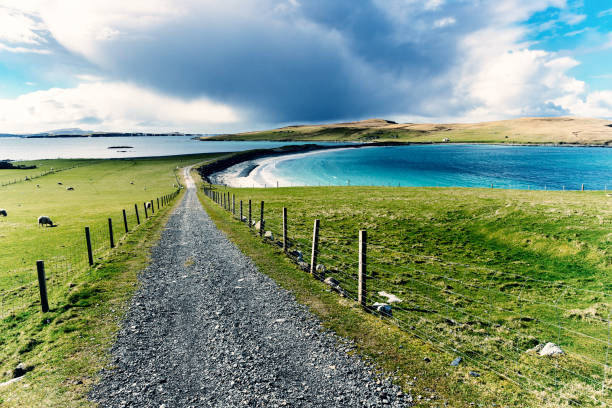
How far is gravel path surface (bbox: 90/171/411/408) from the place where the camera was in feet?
22.9

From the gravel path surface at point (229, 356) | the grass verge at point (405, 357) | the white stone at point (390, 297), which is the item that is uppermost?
the gravel path surface at point (229, 356)

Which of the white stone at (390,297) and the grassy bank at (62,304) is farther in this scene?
the white stone at (390,297)

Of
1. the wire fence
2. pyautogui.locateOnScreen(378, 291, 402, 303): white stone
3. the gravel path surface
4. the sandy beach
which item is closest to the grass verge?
the gravel path surface

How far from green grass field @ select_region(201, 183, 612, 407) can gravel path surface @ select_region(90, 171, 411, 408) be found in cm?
265

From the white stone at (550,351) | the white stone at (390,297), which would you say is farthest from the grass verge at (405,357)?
the white stone at (550,351)

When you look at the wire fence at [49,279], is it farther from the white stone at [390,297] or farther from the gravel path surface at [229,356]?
the white stone at [390,297]

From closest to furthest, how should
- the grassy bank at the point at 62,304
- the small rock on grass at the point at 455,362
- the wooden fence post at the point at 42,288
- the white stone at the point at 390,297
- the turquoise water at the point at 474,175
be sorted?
the grassy bank at the point at 62,304 → the small rock on grass at the point at 455,362 → the wooden fence post at the point at 42,288 → the white stone at the point at 390,297 → the turquoise water at the point at 474,175

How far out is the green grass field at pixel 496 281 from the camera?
8.48m

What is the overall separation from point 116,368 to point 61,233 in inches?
1154

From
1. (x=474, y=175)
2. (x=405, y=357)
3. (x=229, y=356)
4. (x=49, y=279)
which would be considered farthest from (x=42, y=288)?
(x=474, y=175)

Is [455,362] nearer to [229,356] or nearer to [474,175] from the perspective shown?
[229,356]

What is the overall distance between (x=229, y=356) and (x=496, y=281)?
1605 centimetres

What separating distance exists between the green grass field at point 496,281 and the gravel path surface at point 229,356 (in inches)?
104

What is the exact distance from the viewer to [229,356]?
27.9ft
